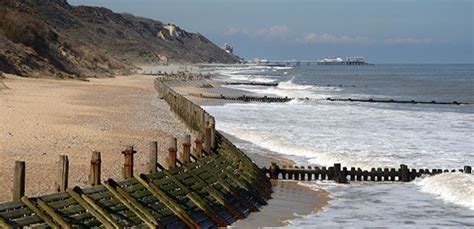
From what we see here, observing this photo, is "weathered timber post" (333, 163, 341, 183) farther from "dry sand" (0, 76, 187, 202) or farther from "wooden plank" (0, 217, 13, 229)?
"wooden plank" (0, 217, 13, 229)

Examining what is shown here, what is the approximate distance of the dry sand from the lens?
15.8 metres

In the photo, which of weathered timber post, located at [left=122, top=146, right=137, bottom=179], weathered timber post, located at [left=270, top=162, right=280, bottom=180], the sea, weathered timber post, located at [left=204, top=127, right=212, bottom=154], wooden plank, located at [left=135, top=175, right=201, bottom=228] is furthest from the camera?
weathered timber post, located at [left=270, top=162, right=280, bottom=180]

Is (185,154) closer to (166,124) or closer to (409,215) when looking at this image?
(409,215)

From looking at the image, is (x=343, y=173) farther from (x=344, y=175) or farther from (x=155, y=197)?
(x=155, y=197)

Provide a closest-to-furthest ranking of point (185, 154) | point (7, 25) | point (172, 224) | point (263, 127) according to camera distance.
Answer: point (172, 224) → point (185, 154) → point (263, 127) → point (7, 25)

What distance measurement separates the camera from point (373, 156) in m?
24.4

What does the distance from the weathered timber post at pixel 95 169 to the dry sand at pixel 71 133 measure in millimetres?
1790

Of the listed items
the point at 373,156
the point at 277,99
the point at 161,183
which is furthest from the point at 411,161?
the point at 277,99

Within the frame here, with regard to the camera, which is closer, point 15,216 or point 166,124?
point 15,216

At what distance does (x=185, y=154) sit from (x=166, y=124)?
14.1 m

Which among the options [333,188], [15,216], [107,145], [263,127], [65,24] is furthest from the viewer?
A: [65,24]

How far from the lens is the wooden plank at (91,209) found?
11.3m

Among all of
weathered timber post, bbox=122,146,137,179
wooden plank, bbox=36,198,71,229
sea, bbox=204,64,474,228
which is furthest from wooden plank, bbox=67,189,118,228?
sea, bbox=204,64,474,228

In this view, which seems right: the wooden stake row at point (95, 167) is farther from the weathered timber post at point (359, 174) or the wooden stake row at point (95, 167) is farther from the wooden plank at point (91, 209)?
the weathered timber post at point (359, 174)
